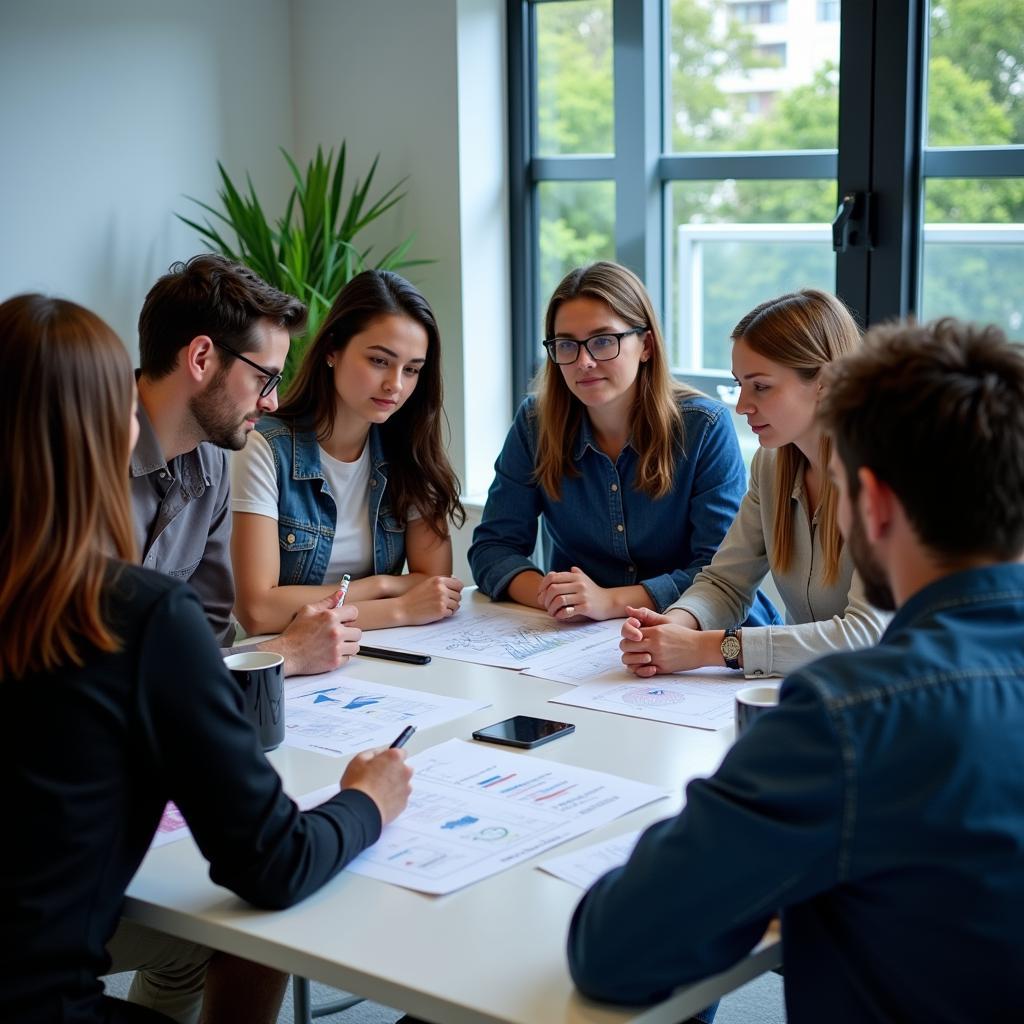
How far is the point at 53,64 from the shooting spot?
3.64 metres

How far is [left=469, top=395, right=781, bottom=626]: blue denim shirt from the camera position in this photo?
2.57m

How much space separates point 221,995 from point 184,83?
9.55ft

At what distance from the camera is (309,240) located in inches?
155

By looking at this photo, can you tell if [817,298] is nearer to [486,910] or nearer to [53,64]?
[486,910]

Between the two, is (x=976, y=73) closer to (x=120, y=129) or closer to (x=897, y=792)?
(x=120, y=129)

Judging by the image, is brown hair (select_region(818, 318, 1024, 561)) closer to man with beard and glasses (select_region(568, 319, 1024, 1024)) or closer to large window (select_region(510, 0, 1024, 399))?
man with beard and glasses (select_region(568, 319, 1024, 1024))

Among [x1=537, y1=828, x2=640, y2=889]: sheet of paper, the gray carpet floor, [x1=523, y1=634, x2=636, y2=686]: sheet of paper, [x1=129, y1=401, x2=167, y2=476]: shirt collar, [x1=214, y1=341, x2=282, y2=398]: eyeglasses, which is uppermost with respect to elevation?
[x1=214, y1=341, x2=282, y2=398]: eyeglasses

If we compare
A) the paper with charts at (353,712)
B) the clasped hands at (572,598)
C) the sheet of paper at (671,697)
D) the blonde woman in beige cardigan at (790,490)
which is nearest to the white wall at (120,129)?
the clasped hands at (572,598)

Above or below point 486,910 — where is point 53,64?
above

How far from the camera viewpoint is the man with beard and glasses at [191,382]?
7.30 ft

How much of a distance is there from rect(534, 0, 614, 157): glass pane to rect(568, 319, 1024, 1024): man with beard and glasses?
3141 mm

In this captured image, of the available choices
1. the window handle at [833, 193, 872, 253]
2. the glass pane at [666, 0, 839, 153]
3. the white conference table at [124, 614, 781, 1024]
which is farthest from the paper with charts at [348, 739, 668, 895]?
the glass pane at [666, 0, 839, 153]

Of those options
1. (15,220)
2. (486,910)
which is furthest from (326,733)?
(15,220)

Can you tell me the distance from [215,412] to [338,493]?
1.30ft
